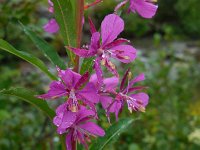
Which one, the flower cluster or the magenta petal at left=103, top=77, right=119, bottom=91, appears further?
the magenta petal at left=103, top=77, right=119, bottom=91

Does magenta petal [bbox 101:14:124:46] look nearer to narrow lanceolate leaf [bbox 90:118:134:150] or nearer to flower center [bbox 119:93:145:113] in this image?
flower center [bbox 119:93:145:113]

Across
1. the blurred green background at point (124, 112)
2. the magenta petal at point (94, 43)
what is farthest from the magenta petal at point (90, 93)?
the blurred green background at point (124, 112)

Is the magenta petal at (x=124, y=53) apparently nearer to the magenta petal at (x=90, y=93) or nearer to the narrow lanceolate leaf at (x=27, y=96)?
the magenta petal at (x=90, y=93)

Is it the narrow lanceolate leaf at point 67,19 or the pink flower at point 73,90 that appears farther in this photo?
the narrow lanceolate leaf at point 67,19

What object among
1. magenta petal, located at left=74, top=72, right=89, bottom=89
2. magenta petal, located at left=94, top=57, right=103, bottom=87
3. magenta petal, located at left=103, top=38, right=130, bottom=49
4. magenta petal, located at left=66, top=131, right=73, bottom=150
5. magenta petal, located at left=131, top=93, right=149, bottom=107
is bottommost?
magenta petal, located at left=66, top=131, right=73, bottom=150

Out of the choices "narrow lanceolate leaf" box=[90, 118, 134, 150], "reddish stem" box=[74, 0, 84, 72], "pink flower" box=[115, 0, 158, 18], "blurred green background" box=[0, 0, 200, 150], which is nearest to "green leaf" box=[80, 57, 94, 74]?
"reddish stem" box=[74, 0, 84, 72]

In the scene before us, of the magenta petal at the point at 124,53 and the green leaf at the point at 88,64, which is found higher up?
the magenta petal at the point at 124,53

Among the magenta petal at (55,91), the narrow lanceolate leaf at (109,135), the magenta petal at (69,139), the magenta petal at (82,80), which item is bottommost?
the narrow lanceolate leaf at (109,135)

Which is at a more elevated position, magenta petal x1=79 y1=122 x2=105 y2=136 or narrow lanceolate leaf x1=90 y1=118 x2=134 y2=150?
magenta petal x1=79 y1=122 x2=105 y2=136

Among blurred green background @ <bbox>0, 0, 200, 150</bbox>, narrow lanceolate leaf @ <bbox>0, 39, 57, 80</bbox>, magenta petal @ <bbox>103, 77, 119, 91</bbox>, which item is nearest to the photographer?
narrow lanceolate leaf @ <bbox>0, 39, 57, 80</bbox>
